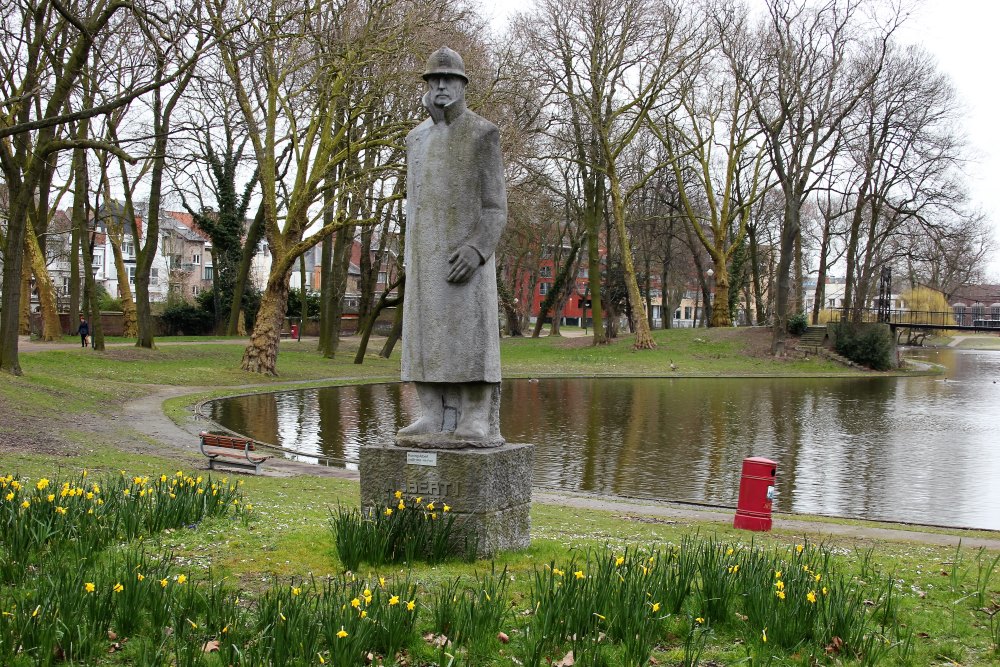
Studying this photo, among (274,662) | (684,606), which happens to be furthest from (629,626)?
(274,662)

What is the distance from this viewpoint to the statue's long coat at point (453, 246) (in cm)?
776

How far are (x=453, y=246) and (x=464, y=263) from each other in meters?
0.21

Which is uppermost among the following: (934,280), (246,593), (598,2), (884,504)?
(598,2)

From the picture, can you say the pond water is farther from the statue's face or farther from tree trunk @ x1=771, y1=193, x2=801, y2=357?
tree trunk @ x1=771, y1=193, x2=801, y2=357

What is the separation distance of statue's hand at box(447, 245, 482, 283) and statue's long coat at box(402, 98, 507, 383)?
0.06m

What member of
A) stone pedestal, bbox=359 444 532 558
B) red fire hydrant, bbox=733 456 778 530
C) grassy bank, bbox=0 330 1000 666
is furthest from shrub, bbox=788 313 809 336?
stone pedestal, bbox=359 444 532 558

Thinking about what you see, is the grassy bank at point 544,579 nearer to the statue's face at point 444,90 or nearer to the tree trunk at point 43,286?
the statue's face at point 444,90

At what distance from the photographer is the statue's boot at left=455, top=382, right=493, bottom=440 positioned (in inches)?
309

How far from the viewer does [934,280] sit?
270 ft

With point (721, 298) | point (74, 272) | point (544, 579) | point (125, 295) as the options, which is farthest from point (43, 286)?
point (544, 579)

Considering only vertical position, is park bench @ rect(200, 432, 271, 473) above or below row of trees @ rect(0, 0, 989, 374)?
below

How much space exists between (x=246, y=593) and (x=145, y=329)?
112 feet

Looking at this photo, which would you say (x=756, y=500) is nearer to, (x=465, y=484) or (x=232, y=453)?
(x=465, y=484)

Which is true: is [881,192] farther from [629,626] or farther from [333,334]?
[629,626]
